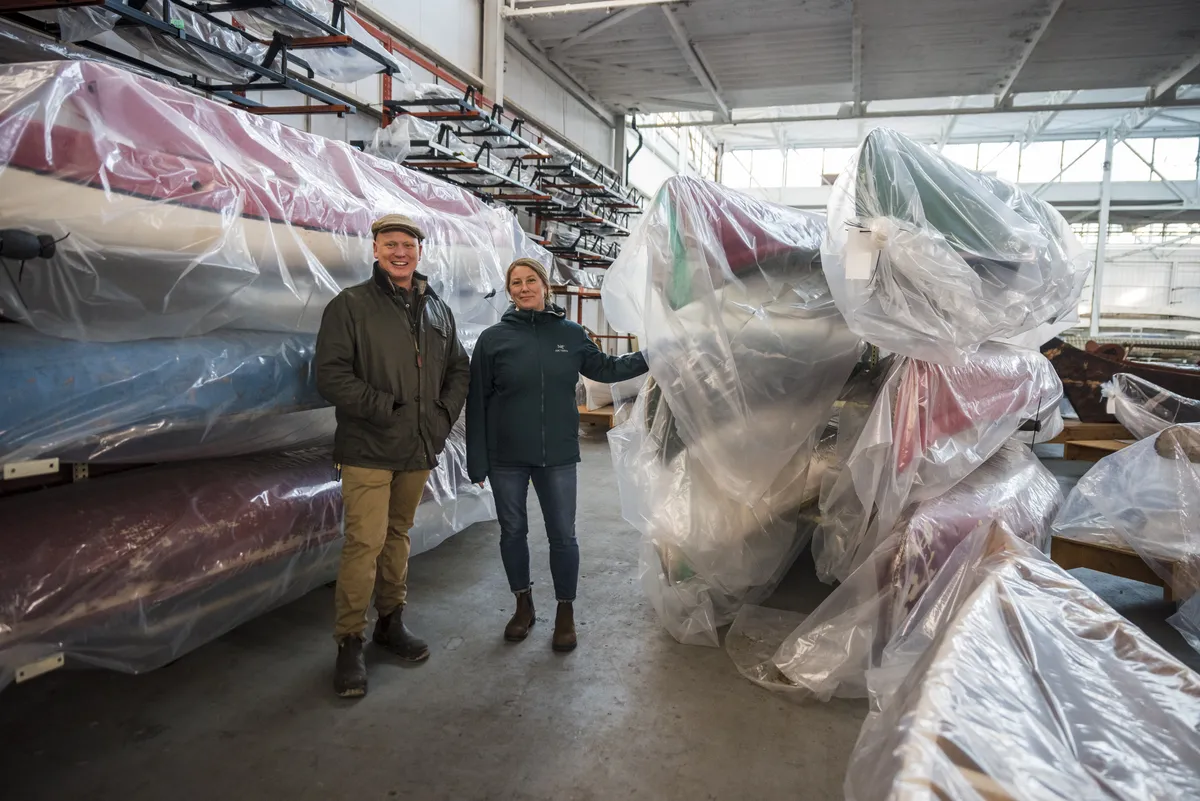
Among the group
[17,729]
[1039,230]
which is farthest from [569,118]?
[17,729]

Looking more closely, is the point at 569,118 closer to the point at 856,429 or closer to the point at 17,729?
the point at 856,429

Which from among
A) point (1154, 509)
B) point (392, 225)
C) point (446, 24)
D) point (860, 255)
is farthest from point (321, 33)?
point (1154, 509)

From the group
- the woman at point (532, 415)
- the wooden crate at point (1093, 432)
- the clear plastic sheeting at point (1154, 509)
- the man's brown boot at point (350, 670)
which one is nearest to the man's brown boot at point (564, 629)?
the woman at point (532, 415)

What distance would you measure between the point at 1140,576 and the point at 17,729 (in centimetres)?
335

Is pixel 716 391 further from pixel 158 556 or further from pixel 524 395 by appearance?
pixel 158 556

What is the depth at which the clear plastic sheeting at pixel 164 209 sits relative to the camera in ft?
5.01

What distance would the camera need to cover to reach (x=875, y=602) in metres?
1.97

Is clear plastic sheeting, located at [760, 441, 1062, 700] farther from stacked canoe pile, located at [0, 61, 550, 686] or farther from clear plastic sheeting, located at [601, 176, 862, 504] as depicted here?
stacked canoe pile, located at [0, 61, 550, 686]

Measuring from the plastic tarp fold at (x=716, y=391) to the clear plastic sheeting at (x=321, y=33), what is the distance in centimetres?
158

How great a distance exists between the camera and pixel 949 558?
1753 millimetres

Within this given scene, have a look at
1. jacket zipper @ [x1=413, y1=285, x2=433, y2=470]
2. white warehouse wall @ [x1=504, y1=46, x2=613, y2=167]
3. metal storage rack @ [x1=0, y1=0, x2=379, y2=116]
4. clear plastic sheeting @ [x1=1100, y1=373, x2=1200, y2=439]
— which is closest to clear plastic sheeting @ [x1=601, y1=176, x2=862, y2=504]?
jacket zipper @ [x1=413, y1=285, x2=433, y2=470]

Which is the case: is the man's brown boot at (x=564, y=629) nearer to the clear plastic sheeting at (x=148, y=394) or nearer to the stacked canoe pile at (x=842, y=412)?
the stacked canoe pile at (x=842, y=412)

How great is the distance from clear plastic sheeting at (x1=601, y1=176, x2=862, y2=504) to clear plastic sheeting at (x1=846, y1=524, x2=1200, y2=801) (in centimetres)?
109

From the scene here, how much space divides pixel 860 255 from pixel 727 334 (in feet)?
1.48
